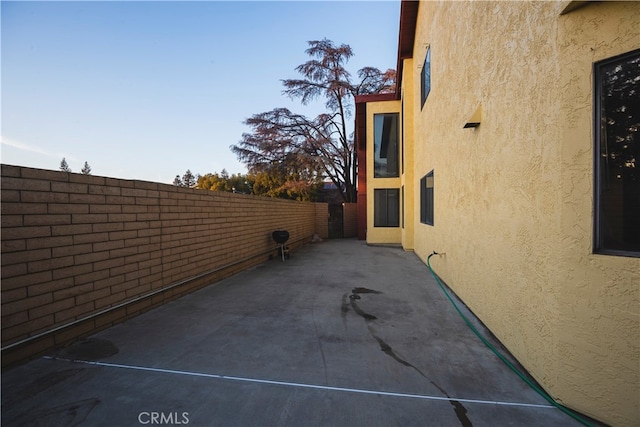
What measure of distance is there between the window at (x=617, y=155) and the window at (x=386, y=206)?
36.5ft

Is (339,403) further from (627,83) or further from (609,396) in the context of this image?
(627,83)

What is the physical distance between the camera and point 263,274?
6.88 m

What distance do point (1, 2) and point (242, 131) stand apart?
19.0 meters

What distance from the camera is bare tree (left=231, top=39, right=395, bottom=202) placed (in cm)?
2130

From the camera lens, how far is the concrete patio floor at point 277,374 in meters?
1.98

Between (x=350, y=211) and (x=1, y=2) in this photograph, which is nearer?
(x=1, y=2)

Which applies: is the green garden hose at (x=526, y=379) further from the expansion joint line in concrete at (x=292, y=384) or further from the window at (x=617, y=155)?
the window at (x=617, y=155)

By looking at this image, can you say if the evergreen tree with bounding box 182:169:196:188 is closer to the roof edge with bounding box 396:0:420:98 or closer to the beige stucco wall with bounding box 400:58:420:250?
the roof edge with bounding box 396:0:420:98

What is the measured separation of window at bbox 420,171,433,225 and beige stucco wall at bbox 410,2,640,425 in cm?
347

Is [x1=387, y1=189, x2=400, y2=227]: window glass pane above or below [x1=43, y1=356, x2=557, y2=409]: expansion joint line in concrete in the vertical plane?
above

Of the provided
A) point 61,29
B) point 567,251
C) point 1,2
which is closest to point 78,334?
point 1,2

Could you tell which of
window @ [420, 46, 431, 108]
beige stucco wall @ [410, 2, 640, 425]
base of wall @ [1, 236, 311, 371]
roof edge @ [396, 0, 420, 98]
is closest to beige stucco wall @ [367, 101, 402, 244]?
roof edge @ [396, 0, 420, 98]

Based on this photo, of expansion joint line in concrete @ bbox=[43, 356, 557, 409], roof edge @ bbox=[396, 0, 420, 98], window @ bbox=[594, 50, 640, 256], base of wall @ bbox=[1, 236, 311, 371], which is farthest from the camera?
roof edge @ bbox=[396, 0, 420, 98]

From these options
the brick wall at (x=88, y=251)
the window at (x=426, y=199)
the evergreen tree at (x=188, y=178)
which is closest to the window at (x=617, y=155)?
the brick wall at (x=88, y=251)
